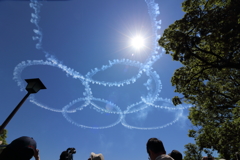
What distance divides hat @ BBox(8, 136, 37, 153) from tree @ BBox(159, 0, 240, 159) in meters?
10.2

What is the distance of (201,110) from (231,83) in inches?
147

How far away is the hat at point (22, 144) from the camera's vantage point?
1.58m

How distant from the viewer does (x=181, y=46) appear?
31.8 ft

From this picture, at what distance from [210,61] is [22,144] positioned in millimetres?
12746

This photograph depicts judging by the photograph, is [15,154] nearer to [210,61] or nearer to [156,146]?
[156,146]

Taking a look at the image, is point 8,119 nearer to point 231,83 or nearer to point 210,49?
point 210,49

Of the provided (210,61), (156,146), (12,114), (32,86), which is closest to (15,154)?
(156,146)

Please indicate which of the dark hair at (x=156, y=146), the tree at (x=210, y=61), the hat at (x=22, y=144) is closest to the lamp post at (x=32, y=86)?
the hat at (x=22, y=144)

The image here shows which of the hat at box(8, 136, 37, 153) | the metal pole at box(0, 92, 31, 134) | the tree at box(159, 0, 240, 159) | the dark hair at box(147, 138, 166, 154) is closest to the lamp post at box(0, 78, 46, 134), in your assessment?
the metal pole at box(0, 92, 31, 134)

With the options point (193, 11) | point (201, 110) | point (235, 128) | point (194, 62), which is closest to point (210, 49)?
point (194, 62)

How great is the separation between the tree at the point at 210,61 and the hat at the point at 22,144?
10.2 meters

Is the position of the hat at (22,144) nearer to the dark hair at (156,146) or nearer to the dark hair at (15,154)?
the dark hair at (15,154)

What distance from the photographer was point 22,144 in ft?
5.33

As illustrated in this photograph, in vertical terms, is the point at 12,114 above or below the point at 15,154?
above
